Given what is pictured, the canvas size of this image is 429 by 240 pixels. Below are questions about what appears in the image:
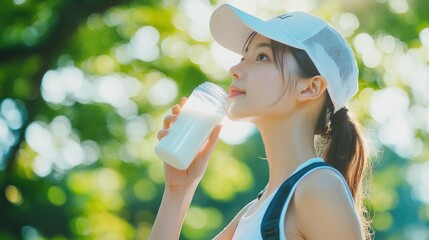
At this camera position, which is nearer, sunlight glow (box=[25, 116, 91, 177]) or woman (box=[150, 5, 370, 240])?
woman (box=[150, 5, 370, 240])

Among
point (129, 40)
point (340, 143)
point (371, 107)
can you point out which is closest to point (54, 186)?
point (129, 40)

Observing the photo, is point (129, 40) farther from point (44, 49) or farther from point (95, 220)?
point (95, 220)

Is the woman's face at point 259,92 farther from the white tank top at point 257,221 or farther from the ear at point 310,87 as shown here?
the white tank top at point 257,221

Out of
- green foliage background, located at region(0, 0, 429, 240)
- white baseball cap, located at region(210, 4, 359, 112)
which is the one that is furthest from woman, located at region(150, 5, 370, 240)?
green foliage background, located at region(0, 0, 429, 240)

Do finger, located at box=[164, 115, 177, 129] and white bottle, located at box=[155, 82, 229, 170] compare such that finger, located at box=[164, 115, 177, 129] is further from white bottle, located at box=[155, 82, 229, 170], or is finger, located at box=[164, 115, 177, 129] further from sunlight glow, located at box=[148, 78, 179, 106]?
sunlight glow, located at box=[148, 78, 179, 106]

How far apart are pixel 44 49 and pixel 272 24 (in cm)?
533

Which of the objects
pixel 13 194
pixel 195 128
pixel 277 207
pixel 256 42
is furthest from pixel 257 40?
pixel 13 194

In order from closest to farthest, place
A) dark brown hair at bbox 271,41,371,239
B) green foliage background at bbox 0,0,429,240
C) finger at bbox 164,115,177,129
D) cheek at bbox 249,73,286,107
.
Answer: cheek at bbox 249,73,286,107 → dark brown hair at bbox 271,41,371,239 → finger at bbox 164,115,177,129 → green foliage background at bbox 0,0,429,240

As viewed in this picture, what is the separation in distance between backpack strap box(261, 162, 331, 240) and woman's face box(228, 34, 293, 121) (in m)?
0.17

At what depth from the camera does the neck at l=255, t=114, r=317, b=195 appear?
2.05 m

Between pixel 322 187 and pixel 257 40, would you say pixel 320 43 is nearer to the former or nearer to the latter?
pixel 257 40

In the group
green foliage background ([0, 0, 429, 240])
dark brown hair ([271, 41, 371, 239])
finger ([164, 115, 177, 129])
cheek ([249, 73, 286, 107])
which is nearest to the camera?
cheek ([249, 73, 286, 107])

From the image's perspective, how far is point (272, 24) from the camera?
6.80 ft

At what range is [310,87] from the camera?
6.75ft
